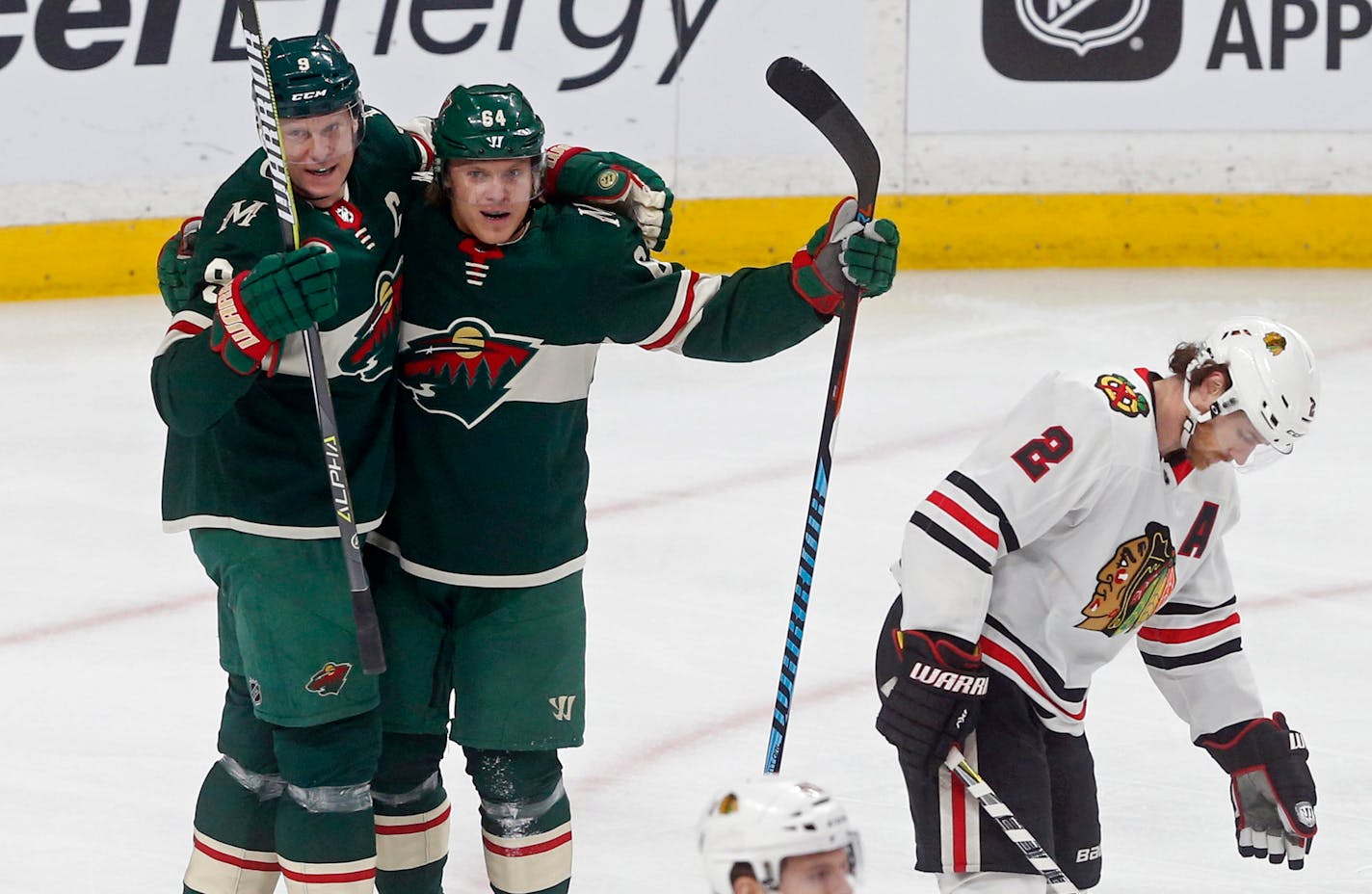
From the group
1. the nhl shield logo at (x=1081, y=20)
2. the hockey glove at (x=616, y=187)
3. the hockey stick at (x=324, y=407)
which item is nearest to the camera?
the hockey stick at (x=324, y=407)

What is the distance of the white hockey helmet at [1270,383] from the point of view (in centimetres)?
238

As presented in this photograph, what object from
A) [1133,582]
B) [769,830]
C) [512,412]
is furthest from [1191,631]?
[769,830]

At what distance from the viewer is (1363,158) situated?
684cm

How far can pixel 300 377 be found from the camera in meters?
2.62

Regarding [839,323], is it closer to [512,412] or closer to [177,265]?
[512,412]

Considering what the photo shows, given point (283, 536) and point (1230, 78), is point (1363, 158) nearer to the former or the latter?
point (1230, 78)

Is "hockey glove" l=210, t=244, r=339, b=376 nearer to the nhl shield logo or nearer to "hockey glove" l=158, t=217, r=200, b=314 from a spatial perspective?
"hockey glove" l=158, t=217, r=200, b=314

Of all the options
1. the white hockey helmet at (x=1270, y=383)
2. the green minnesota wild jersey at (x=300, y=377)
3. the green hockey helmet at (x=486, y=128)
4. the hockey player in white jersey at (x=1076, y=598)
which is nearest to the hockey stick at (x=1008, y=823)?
the hockey player in white jersey at (x=1076, y=598)

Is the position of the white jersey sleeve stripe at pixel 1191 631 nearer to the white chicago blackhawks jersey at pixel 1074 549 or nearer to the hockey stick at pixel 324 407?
the white chicago blackhawks jersey at pixel 1074 549

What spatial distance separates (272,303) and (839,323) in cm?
75

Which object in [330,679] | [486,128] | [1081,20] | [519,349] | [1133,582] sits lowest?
[330,679]

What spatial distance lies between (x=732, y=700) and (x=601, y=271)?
1.36 meters

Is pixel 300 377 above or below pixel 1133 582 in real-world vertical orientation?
above

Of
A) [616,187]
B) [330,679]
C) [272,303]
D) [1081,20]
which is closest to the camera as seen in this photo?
[272,303]
